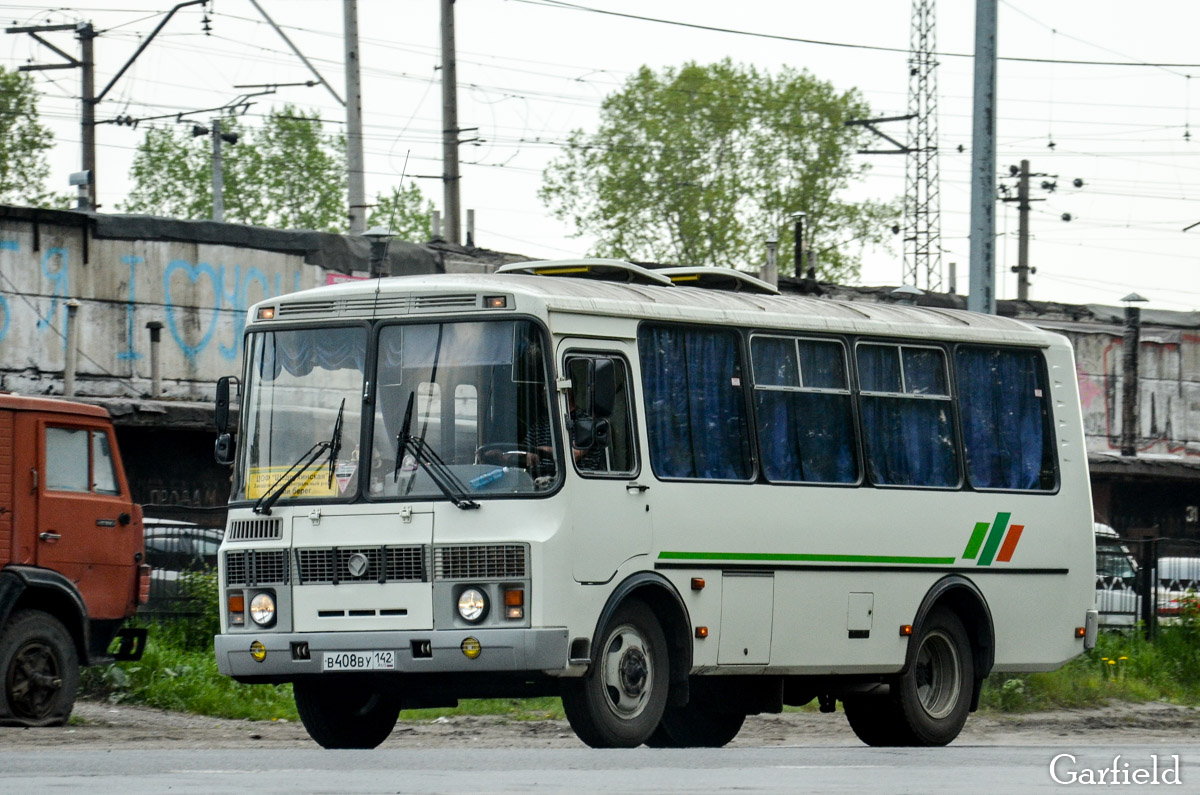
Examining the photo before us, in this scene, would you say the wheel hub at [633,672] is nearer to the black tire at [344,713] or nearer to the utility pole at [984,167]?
the black tire at [344,713]

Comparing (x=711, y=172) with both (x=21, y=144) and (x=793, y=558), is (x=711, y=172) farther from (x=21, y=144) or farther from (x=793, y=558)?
(x=793, y=558)

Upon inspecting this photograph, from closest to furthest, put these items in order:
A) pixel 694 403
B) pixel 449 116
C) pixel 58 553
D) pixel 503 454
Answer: pixel 503 454, pixel 694 403, pixel 58 553, pixel 449 116

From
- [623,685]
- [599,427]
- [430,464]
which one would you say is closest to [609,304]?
[599,427]

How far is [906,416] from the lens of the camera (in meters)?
14.7

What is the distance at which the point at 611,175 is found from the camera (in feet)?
251

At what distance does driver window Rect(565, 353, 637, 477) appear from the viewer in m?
11.8

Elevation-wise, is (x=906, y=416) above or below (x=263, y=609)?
above

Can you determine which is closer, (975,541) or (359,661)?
(359,661)

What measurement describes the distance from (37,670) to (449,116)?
21.1 meters

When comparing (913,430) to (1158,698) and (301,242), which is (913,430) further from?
(301,242)

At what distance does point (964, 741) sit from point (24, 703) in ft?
23.6

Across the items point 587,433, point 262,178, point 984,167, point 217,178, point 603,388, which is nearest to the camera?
point 587,433

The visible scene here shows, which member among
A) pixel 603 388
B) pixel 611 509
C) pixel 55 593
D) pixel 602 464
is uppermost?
pixel 603 388

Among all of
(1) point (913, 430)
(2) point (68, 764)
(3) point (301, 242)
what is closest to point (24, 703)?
(2) point (68, 764)
